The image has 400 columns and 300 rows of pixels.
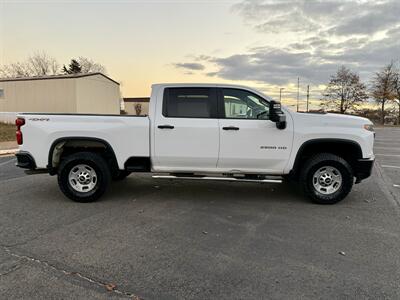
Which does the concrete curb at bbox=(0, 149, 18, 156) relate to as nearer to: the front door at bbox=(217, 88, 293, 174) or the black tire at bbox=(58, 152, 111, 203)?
the black tire at bbox=(58, 152, 111, 203)

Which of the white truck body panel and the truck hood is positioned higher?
the truck hood

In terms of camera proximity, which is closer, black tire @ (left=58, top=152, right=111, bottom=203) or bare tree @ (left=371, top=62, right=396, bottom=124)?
black tire @ (left=58, top=152, right=111, bottom=203)

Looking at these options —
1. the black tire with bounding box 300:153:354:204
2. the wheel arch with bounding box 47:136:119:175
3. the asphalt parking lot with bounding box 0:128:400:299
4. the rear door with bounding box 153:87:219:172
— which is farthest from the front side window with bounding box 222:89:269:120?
the wheel arch with bounding box 47:136:119:175

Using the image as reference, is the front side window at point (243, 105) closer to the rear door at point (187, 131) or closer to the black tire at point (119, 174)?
the rear door at point (187, 131)

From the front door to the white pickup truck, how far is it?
0.02 meters

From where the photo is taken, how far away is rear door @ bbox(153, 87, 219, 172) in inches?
222

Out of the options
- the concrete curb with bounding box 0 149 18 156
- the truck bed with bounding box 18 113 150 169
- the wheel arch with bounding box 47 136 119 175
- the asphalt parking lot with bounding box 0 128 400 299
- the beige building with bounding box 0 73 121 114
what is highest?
the beige building with bounding box 0 73 121 114

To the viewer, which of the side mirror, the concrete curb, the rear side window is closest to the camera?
the side mirror

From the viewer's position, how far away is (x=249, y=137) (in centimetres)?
563

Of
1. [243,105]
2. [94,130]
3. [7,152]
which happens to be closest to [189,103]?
[243,105]

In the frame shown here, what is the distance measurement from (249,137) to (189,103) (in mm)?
1169

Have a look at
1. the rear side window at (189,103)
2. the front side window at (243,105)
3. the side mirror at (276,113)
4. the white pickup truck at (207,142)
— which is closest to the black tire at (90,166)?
the white pickup truck at (207,142)

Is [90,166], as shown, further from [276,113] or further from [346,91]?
[346,91]

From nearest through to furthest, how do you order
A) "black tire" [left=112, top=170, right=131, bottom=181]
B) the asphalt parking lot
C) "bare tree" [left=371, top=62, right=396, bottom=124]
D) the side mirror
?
the asphalt parking lot < the side mirror < "black tire" [left=112, top=170, right=131, bottom=181] < "bare tree" [left=371, top=62, right=396, bottom=124]
